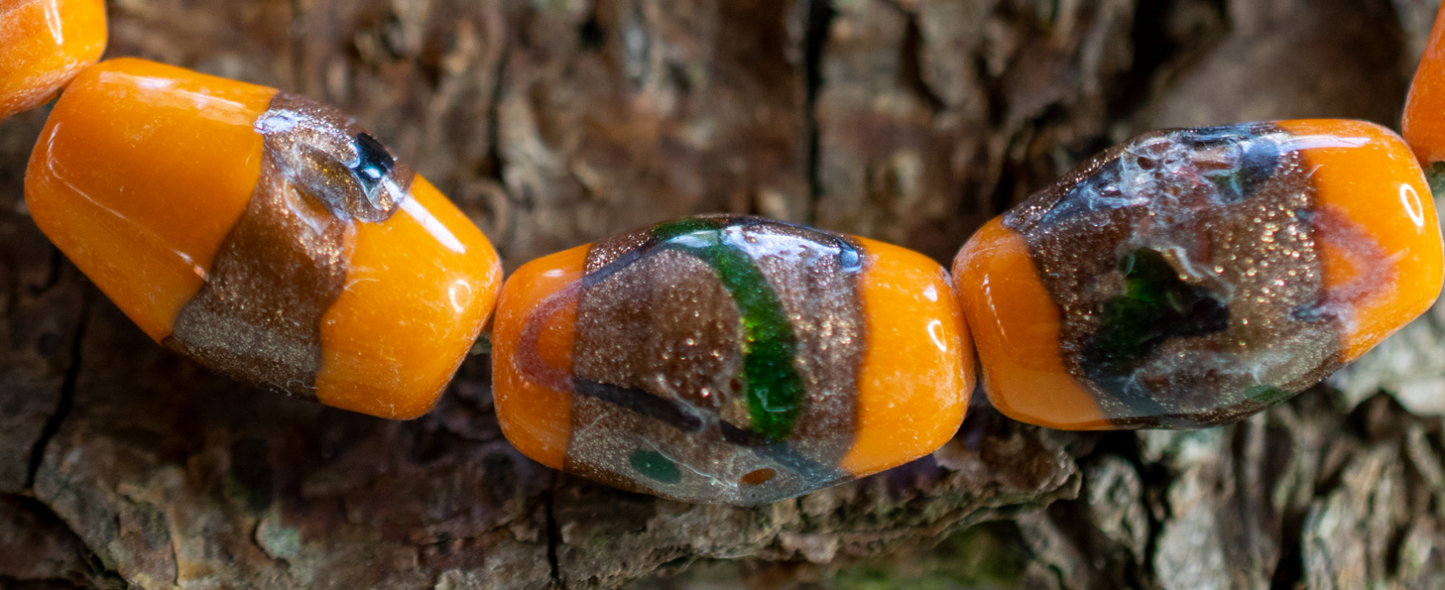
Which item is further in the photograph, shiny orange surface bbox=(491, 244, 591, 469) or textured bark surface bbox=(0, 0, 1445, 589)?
textured bark surface bbox=(0, 0, 1445, 589)

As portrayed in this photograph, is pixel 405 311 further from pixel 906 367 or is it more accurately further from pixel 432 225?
pixel 906 367

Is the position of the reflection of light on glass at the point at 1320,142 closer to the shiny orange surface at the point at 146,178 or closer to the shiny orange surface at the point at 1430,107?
the shiny orange surface at the point at 1430,107

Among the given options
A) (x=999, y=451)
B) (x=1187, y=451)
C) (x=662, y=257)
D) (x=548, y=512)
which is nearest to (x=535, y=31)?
(x=662, y=257)

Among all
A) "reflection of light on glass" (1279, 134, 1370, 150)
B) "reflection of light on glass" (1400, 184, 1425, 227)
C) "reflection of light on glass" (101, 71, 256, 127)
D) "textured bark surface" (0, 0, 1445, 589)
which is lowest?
"textured bark surface" (0, 0, 1445, 589)

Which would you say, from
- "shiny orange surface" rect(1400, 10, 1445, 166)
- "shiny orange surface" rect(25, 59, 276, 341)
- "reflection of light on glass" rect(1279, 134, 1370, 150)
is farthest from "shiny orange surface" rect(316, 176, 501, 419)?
"shiny orange surface" rect(1400, 10, 1445, 166)

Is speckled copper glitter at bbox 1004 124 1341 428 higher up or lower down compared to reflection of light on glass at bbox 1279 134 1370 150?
lower down

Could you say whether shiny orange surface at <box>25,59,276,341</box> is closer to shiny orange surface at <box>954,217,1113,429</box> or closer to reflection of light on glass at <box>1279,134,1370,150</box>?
shiny orange surface at <box>954,217,1113,429</box>

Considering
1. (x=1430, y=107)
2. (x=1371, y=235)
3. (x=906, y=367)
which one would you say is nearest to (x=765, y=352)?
(x=906, y=367)

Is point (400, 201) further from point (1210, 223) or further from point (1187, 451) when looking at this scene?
point (1187, 451)
